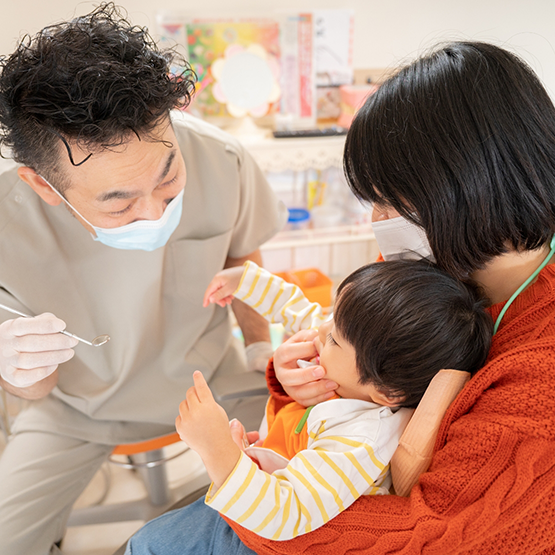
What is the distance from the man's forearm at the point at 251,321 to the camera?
172cm

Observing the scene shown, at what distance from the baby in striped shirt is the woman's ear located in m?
0.59

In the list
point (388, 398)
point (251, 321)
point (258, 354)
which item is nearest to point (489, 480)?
point (388, 398)

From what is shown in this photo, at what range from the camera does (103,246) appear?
1392 mm

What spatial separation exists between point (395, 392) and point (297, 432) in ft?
0.75

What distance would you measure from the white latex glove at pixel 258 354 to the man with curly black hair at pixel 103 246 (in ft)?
0.04

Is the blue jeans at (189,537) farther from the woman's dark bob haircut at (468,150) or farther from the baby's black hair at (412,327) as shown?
the woman's dark bob haircut at (468,150)

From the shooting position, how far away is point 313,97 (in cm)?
260

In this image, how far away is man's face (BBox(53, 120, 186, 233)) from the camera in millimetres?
1073

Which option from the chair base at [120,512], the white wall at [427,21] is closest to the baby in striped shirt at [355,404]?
the chair base at [120,512]

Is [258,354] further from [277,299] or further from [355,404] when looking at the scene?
[355,404]

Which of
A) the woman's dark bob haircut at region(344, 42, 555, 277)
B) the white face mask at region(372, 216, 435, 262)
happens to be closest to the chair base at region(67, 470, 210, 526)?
the white face mask at region(372, 216, 435, 262)

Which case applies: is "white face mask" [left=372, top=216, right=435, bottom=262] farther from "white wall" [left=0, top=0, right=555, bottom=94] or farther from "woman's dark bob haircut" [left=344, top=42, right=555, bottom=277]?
"white wall" [left=0, top=0, right=555, bottom=94]

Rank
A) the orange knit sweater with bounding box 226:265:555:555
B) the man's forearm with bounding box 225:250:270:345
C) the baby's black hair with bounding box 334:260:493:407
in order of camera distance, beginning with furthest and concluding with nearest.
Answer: the man's forearm with bounding box 225:250:270:345 → the baby's black hair with bounding box 334:260:493:407 → the orange knit sweater with bounding box 226:265:555:555

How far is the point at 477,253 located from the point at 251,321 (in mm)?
921
